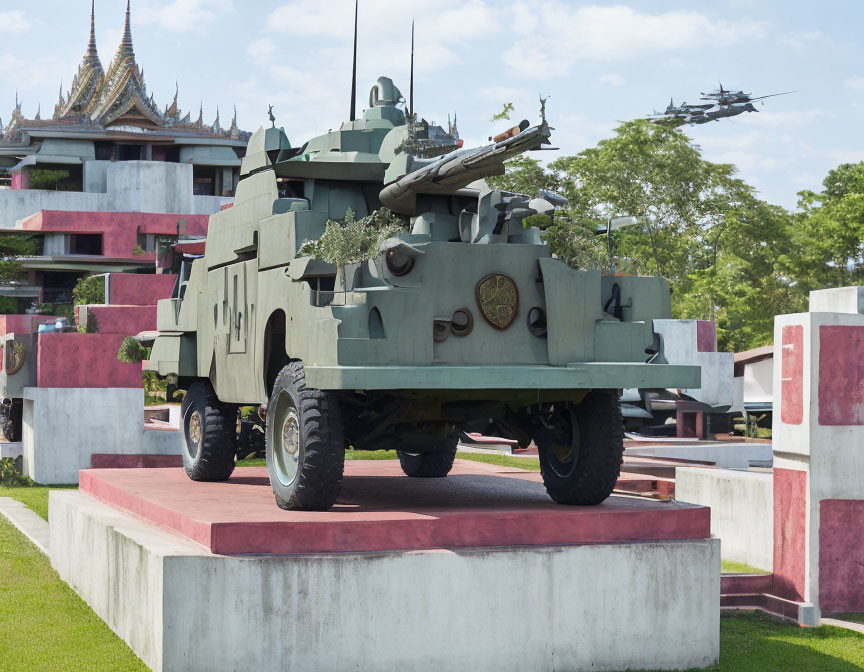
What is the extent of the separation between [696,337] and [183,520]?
26.6 m

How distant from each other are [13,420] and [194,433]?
16.5 m

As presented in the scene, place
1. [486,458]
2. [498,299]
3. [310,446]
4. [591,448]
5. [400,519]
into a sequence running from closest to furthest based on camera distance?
[400,519], [310,446], [498,299], [591,448], [486,458]

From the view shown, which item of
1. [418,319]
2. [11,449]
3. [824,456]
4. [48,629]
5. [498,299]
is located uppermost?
[498,299]

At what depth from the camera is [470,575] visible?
8.63 metres

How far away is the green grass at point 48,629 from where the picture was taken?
8.75 m

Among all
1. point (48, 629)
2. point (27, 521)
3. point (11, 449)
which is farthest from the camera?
point (11, 449)

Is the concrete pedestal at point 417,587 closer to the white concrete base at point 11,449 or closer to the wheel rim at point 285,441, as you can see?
the wheel rim at point 285,441

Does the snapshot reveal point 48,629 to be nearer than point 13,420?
Yes

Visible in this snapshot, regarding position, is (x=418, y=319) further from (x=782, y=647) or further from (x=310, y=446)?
(x=782, y=647)

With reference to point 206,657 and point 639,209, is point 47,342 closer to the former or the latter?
point 206,657

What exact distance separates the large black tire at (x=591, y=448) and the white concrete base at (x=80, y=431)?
16.0 metres

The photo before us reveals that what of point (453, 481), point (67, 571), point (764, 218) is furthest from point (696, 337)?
point (67, 571)

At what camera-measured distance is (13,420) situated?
27.7 metres

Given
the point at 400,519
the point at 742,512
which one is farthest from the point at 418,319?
the point at 742,512
